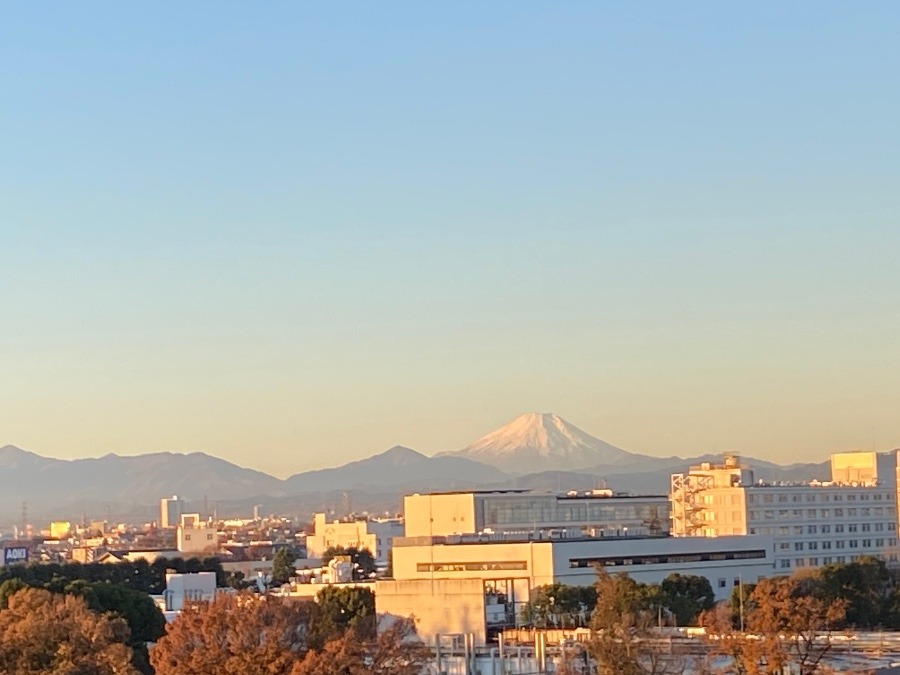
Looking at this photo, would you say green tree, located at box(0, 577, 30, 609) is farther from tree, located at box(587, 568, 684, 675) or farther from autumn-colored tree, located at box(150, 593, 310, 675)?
tree, located at box(587, 568, 684, 675)

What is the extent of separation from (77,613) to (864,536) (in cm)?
8329

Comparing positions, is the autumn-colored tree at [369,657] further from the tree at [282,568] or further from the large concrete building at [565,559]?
the tree at [282,568]

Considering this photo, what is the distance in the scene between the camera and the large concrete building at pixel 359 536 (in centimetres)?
15138

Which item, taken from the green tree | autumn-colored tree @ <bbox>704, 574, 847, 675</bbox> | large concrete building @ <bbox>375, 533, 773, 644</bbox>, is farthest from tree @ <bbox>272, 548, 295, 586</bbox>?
autumn-colored tree @ <bbox>704, 574, 847, 675</bbox>

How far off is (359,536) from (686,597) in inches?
3397

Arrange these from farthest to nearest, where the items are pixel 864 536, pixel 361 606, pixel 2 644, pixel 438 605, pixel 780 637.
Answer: pixel 864 536 → pixel 361 606 → pixel 438 605 → pixel 2 644 → pixel 780 637

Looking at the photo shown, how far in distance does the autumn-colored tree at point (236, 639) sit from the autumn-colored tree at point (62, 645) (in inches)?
202

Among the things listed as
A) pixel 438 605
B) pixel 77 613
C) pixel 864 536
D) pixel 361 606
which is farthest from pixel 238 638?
pixel 864 536

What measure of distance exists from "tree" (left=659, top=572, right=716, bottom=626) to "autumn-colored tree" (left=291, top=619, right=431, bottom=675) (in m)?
32.4

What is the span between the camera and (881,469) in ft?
475

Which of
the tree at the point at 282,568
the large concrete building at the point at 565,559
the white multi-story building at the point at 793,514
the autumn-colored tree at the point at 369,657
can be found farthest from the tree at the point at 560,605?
the tree at the point at 282,568

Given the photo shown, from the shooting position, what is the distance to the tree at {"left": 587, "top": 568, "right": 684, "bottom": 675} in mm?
30234

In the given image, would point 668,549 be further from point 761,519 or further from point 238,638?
point 238,638

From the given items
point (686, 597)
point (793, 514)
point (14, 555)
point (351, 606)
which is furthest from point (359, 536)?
point (351, 606)
